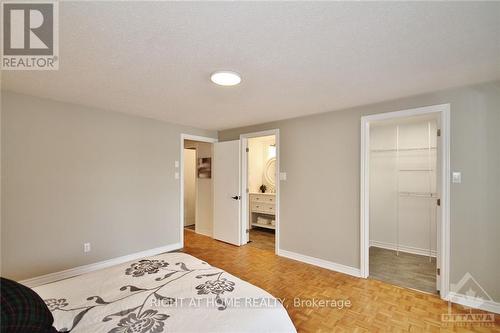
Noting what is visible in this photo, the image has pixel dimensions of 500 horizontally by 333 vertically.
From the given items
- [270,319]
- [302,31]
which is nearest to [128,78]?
[302,31]

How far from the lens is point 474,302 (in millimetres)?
2318

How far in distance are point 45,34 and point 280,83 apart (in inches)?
72.1

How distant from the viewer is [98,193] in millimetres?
3193

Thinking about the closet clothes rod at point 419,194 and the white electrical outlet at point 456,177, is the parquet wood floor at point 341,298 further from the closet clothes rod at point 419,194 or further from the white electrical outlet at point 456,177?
the closet clothes rod at point 419,194

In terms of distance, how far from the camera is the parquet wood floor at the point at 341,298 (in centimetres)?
204

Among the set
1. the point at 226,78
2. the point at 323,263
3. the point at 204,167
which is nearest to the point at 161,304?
the point at 226,78

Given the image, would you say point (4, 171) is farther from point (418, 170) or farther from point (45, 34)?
point (418, 170)

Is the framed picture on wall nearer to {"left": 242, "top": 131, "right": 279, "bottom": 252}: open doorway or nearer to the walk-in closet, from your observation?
{"left": 242, "top": 131, "right": 279, "bottom": 252}: open doorway

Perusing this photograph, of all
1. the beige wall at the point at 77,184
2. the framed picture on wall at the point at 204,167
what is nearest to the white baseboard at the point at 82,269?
the beige wall at the point at 77,184

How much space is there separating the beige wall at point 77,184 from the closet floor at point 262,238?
1.59 metres

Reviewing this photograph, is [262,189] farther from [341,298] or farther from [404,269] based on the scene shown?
[341,298]

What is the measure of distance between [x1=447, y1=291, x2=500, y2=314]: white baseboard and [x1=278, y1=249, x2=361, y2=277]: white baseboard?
931 mm

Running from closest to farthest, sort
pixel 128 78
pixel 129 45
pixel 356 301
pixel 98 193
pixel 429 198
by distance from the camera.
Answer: pixel 129 45 → pixel 128 78 → pixel 356 301 → pixel 98 193 → pixel 429 198

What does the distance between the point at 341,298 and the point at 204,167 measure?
3.63 meters
